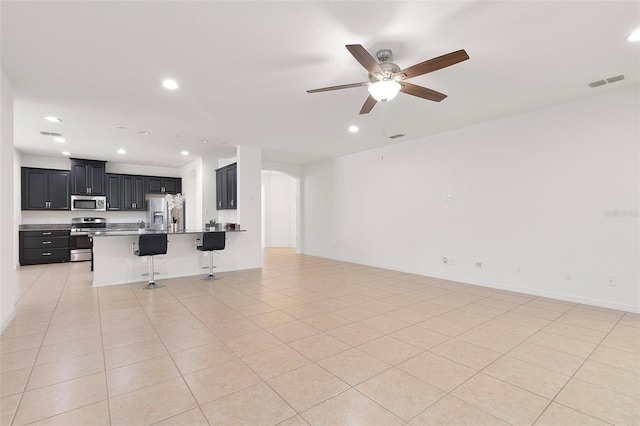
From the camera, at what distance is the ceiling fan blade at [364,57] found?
2174 millimetres

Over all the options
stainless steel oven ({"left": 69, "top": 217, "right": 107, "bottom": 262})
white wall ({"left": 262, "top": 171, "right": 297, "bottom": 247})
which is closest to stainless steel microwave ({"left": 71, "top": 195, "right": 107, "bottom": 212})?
stainless steel oven ({"left": 69, "top": 217, "right": 107, "bottom": 262})

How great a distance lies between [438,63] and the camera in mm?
2436

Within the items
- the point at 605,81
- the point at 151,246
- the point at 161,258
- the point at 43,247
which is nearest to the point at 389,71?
the point at 605,81

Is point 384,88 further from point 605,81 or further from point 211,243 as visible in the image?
point 211,243

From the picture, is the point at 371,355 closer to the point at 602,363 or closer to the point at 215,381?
the point at 215,381

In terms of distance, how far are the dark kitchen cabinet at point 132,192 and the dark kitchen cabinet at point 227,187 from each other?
2704 mm

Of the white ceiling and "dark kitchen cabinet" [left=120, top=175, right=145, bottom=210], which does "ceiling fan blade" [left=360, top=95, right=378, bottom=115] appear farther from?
"dark kitchen cabinet" [left=120, top=175, right=145, bottom=210]

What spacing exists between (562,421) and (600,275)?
10.6 feet

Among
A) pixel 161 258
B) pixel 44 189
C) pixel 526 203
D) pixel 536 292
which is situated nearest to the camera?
pixel 536 292

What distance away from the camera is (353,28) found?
248cm

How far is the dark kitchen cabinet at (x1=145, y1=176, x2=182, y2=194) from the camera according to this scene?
30.2 feet

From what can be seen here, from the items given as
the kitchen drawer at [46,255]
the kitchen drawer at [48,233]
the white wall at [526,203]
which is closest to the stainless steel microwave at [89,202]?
the kitchen drawer at [48,233]

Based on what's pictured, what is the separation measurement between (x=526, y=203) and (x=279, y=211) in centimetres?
847

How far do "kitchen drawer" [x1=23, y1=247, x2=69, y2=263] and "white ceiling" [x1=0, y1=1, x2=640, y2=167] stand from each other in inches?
145
